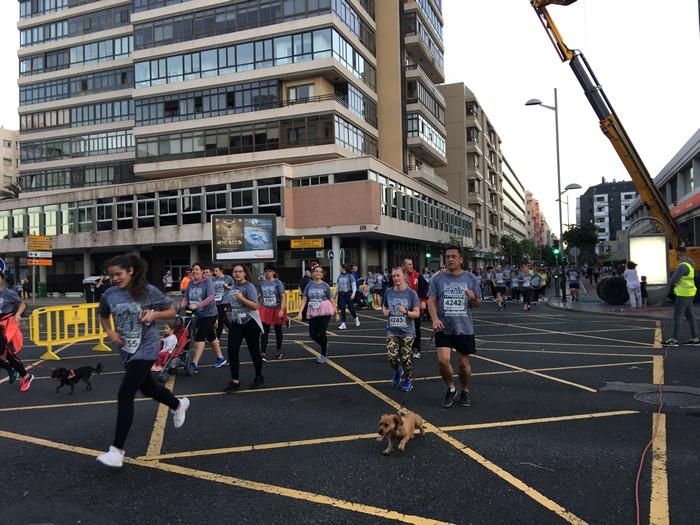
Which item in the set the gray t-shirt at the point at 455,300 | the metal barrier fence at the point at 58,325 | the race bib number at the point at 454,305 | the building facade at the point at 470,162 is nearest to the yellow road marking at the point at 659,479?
the gray t-shirt at the point at 455,300

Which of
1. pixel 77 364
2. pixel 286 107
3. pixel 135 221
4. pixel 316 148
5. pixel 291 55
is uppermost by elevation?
pixel 291 55

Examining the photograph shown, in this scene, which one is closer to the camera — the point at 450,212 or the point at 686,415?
the point at 686,415

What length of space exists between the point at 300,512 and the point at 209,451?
1452 millimetres

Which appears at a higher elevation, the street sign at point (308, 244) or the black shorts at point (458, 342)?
the street sign at point (308, 244)

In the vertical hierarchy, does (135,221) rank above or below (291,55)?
below

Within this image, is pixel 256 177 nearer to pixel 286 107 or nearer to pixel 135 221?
pixel 286 107

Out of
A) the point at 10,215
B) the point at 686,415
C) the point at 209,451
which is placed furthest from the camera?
the point at 10,215

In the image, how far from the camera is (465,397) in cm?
595

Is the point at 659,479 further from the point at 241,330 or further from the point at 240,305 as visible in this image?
the point at 240,305

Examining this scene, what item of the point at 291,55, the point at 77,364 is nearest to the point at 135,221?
the point at 291,55

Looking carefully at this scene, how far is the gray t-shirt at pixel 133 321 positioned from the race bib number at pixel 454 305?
294 centimetres

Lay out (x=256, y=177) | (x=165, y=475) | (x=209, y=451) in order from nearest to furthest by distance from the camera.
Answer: (x=165, y=475) → (x=209, y=451) → (x=256, y=177)

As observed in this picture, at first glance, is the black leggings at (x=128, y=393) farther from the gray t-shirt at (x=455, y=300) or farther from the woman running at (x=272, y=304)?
the woman running at (x=272, y=304)

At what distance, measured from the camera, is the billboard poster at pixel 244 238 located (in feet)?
88.3
